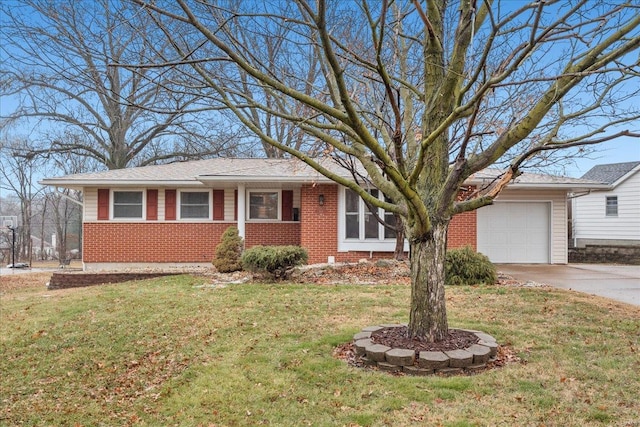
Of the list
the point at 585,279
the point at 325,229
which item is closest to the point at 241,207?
the point at 325,229

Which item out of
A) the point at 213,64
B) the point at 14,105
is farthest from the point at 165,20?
the point at 14,105

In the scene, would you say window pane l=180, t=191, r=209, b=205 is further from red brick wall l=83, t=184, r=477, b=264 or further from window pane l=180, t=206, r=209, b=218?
red brick wall l=83, t=184, r=477, b=264

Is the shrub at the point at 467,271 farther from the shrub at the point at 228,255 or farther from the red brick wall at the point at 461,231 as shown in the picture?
the shrub at the point at 228,255

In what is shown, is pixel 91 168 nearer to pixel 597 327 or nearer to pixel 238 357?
pixel 238 357

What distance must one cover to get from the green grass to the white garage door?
20.1 ft

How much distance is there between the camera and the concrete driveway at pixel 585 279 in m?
9.21

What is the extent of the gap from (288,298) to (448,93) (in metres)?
4.99

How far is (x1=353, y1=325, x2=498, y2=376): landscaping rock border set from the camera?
4641 mm

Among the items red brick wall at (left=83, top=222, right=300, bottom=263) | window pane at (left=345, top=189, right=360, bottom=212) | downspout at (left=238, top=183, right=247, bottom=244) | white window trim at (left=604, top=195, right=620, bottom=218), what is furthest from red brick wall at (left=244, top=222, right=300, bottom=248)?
white window trim at (left=604, top=195, right=620, bottom=218)

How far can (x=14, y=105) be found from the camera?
22.0 meters

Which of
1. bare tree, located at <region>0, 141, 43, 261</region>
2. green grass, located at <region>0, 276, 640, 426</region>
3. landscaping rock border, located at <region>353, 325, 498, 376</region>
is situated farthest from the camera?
bare tree, located at <region>0, 141, 43, 261</region>

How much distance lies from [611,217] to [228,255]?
1737 centimetres

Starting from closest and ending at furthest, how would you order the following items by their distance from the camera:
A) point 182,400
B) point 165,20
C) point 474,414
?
1. point 474,414
2. point 182,400
3. point 165,20

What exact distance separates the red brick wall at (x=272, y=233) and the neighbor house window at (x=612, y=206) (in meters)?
14.9
